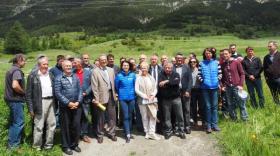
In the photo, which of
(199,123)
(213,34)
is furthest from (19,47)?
(199,123)

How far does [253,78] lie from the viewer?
1357 cm

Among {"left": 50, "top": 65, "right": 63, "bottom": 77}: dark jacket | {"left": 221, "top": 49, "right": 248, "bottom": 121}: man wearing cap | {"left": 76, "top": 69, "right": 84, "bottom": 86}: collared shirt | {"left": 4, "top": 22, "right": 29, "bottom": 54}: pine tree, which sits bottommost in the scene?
{"left": 4, "top": 22, "right": 29, "bottom": 54}: pine tree

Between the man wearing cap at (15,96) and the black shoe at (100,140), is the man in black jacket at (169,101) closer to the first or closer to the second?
the black shoe at (100,140)

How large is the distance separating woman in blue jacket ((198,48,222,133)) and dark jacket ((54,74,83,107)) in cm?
372

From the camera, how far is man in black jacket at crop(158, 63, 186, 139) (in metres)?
11.7

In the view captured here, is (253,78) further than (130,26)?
No

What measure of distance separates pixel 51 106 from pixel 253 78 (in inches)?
269

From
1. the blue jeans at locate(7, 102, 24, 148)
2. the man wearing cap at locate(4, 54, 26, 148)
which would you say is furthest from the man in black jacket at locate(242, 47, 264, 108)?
the blue jeans at locate(7, 102, 24, 148)

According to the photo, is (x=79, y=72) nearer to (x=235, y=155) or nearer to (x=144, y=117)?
(x=144, y=117)

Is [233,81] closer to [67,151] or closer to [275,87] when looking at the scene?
[275,87]

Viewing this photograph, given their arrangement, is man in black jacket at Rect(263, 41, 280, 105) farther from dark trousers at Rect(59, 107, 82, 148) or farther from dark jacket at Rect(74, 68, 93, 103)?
dark trousers at Rect(59, 107, 82, 148)

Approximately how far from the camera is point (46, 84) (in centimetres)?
1048

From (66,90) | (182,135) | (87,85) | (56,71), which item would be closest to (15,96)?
(66,90)

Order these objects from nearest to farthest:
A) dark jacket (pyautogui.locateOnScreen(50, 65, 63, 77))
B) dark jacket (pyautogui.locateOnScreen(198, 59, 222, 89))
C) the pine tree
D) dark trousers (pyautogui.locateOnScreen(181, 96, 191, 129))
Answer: dark jacket (pyautogui.locateOnScreen(50, 65, 63, 77)), dark jacket (pyautogui.locateOnScreen(198, 59, 222, 89)), dark trousers (pyautogui.locateOnScreen(181, 96, 191, 129)), the pine tree
